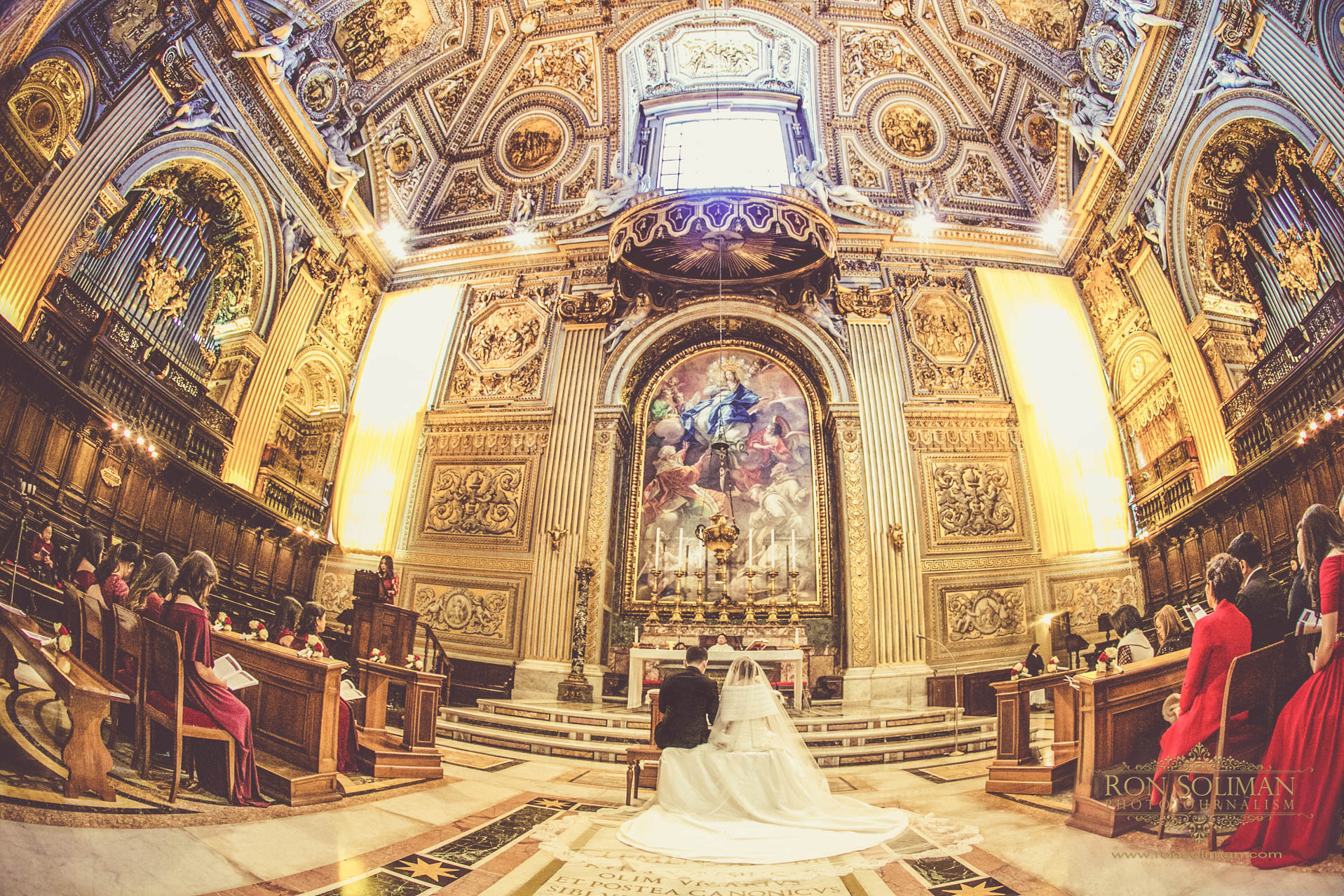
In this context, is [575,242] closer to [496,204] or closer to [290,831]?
[496,204]

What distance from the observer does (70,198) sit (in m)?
7.49

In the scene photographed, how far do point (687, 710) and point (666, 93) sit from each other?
13570 millimetres

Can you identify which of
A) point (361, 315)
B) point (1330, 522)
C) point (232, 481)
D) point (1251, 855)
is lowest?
point (1251, 855)

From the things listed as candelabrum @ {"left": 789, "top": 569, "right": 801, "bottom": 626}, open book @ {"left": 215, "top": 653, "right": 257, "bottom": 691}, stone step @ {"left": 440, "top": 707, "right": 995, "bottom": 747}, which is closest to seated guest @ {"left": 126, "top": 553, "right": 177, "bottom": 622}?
open book @ {"left": 215, "top": 653, "right": 257, "bottom": 691}

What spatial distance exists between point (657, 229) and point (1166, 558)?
Answer: 866 cm

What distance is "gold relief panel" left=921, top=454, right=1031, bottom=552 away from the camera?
10.4 metres

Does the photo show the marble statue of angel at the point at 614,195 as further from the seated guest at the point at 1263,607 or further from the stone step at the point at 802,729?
the seated guest at the point at 1263,607

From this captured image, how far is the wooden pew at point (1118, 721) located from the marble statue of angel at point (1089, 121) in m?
9.44

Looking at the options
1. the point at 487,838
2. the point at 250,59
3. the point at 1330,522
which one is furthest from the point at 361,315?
the point at 1330,522

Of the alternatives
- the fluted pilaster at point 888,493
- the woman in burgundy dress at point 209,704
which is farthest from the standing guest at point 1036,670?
the woman in burgundy dress at point 209,704

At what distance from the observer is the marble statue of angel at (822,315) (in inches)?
461

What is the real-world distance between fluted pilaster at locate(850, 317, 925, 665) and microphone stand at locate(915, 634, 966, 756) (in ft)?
0.91

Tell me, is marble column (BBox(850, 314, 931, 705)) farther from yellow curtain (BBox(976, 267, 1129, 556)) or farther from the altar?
yellow curtain (BBox(976, 267, 1129, 556))

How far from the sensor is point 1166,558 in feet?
28.4
